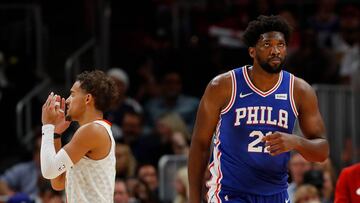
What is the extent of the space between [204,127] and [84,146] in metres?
0.90

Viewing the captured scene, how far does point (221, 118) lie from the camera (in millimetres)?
7363

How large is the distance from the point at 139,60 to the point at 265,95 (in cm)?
845

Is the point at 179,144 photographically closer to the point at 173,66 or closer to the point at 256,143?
the point at 173,66

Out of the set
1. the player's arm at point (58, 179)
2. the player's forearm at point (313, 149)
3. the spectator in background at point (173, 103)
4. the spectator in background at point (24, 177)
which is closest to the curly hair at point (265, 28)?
the player's forearm at point (313, 149)

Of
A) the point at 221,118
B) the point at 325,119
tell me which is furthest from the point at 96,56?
the point at 221,118

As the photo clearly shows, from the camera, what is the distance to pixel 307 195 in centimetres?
1043

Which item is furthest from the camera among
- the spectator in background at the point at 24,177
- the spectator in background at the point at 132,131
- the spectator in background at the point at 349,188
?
the spectator in background at the point at 132,131

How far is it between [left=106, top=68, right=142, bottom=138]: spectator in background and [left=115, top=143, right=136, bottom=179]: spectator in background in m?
1.13

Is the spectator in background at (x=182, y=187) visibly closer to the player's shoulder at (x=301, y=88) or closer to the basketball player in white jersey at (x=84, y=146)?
the player's shoulder at (x=301, y=88)

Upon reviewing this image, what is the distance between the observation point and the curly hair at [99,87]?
23.5 ft

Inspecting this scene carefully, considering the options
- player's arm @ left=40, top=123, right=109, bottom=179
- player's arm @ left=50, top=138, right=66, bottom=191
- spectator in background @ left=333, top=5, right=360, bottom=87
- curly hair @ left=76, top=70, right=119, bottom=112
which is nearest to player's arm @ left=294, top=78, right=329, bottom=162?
curly hair @ left=76, top=70, right=119, bottom=112

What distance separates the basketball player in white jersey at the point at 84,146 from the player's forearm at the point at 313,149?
130 centimetres

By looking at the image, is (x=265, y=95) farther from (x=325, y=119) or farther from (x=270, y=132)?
(x=325, y=119)

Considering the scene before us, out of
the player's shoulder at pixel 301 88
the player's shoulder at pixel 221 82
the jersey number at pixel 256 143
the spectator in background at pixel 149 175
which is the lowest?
the spectator in background at pixel 149 175
